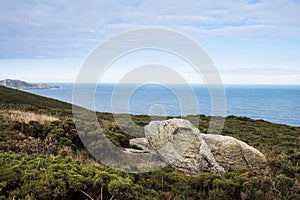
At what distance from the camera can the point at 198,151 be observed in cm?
1153

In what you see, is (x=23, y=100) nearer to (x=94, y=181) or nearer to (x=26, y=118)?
(x=26, y=118)

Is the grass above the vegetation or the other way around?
above

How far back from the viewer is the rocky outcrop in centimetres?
1092

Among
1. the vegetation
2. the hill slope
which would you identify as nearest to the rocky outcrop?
the vegetation

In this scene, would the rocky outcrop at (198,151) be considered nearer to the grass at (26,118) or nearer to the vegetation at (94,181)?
the vegetation at (94,181)

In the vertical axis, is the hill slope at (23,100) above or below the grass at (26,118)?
below

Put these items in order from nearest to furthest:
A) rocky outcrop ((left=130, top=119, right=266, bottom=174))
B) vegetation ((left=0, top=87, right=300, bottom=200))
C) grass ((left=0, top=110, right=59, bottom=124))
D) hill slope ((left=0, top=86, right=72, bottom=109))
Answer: vegetation ((left=0, top=87, right=300, bottom=200))
rocky outcrop ((left=130, top=119, right=266, bottom=174))
grass ((left=0, top=110, right=59, bottom=124))
hill slope ((left=0, top=86, right=72, bottom=109))

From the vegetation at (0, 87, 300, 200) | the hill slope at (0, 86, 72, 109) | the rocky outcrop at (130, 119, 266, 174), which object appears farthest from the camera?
the hill slope at (0, 86, 72, 109)

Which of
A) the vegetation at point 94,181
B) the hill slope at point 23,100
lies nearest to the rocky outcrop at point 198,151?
the vegetation at point 94,181

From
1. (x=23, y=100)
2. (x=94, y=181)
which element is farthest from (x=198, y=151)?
(x=23, y=100)

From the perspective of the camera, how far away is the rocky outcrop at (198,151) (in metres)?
10.9

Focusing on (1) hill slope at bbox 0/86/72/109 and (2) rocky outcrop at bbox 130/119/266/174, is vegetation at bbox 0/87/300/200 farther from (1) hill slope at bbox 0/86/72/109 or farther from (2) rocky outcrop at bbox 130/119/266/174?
(1) hill slope at bbox 0/86/72/109

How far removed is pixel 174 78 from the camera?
12.8 metres

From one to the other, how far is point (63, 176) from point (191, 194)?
3.14 metres
